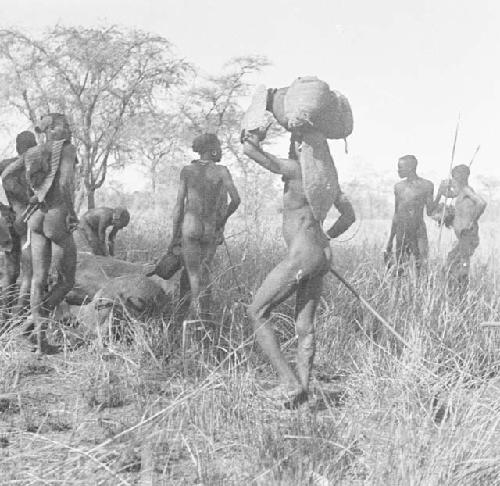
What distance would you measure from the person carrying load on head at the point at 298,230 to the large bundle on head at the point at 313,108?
19mm

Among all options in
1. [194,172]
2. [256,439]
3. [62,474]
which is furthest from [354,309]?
[62,474]

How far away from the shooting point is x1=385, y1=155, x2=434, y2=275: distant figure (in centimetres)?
763

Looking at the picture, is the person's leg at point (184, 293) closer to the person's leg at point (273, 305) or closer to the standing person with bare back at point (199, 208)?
the standing person with bare back at point (199, 208)

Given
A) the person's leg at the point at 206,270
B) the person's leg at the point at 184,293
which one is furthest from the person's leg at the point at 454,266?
the person's leg at the point at 184,293

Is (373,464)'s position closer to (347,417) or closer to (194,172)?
(347,417)

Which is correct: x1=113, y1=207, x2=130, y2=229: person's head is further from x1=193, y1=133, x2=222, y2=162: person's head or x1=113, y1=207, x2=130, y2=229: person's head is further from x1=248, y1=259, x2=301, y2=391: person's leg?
x1=248, y1=259, x2=301, y2=391: person's leg

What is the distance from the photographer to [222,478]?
256 cm

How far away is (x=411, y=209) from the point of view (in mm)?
7680

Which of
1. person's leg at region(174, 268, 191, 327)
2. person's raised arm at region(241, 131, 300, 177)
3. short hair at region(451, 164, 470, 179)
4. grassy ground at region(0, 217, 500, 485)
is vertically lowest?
grassy ground at region(0, 217, 500, 485)

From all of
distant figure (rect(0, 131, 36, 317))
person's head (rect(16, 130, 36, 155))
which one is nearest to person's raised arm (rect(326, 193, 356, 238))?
distant figure (rect(0, 131, 36, 317))

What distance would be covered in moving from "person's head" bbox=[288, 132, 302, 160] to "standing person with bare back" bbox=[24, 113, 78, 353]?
5.63ft

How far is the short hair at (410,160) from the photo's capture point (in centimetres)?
778

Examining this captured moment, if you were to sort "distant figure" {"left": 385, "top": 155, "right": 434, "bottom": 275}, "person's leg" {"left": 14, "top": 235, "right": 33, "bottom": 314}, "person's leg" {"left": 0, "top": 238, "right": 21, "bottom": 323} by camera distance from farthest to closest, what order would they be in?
"distant figure" {"left": 385, "top": 155, "right": 434, "bottom": 275}
"person's leg" {"left": 0, "top": 238, "right": 21, "bottom": 323}
"person's leg" {"left": 14, "top": 235, "right": 33, "bottom": 314}

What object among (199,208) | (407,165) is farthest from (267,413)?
(407,165)
